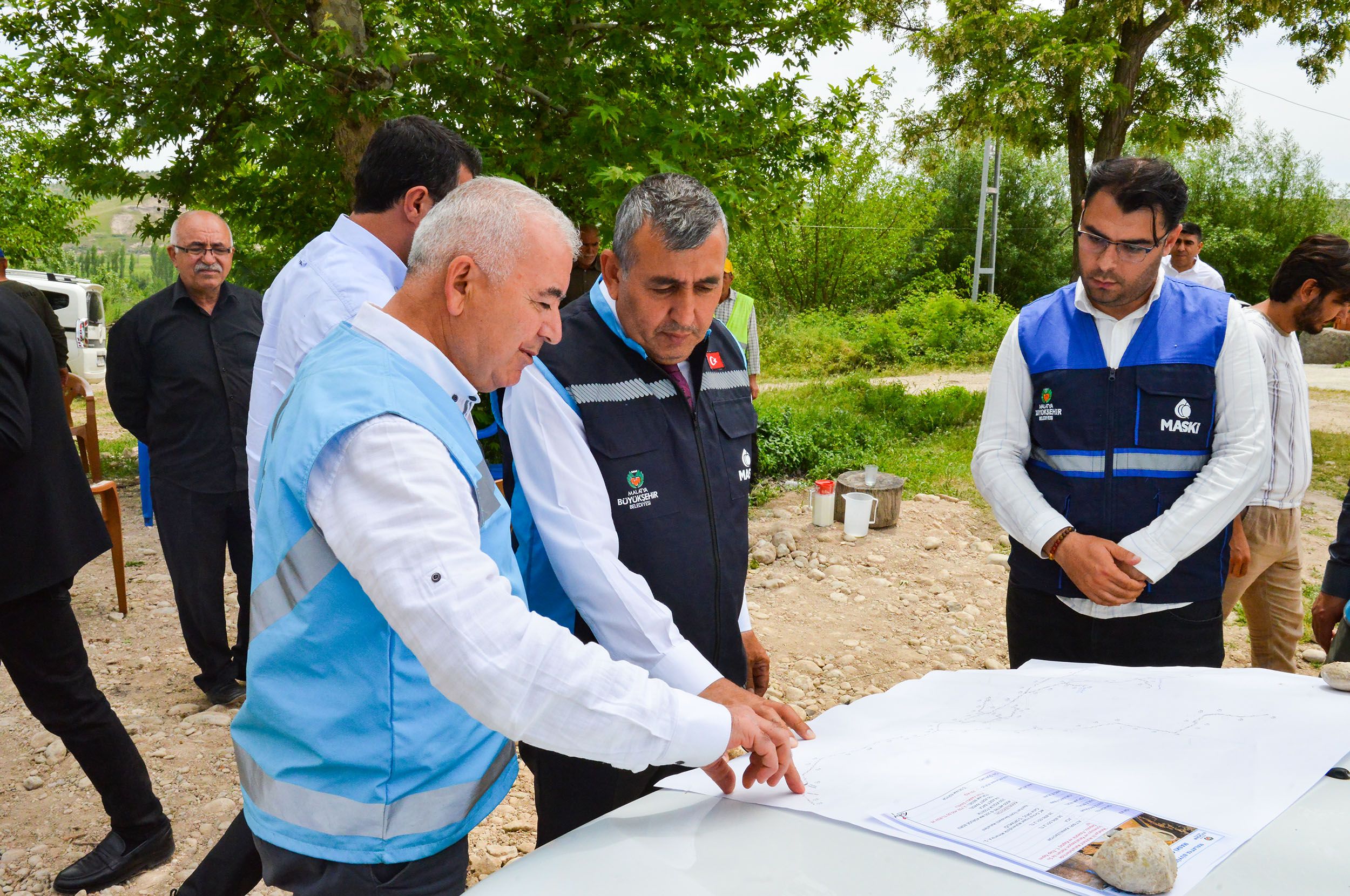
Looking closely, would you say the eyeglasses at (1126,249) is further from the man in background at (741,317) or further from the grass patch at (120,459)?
the grass patch at (120,459)


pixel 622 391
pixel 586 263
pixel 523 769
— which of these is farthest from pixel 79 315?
pixel 622 391

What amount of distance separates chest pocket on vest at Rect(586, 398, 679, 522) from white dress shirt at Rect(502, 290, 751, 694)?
0.09 ft

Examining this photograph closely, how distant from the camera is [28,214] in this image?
13.8m

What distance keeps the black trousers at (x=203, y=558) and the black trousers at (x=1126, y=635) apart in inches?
119

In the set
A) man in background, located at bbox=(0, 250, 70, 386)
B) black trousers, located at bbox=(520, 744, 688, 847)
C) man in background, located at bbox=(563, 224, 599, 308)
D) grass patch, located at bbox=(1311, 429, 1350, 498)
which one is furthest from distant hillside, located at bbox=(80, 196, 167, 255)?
grass patch, located at bbox=(1311, 429, 1350, 498)

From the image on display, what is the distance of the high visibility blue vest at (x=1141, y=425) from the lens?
88.0 inches

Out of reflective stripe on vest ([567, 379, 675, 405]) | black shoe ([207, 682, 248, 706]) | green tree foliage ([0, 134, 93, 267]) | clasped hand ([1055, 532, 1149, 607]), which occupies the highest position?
green tree foliage ([0, 134, 93, 267])

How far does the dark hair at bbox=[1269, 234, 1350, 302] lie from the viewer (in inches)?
129

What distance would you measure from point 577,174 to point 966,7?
6189 millimetres

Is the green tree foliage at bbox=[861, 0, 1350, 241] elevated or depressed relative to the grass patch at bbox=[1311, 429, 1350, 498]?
elevated

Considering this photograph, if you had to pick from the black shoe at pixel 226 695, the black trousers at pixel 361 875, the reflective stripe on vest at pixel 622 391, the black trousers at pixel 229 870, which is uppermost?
the reflective stripe on vest at pixel 622 391

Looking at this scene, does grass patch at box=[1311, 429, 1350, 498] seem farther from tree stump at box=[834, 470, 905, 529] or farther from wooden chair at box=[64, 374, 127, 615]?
wooden chair at box=[64, 374, 127, 615]

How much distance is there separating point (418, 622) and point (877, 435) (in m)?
8.71

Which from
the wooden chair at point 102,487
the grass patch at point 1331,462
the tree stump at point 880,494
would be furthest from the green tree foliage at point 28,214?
the grass patch at point 1331,462
